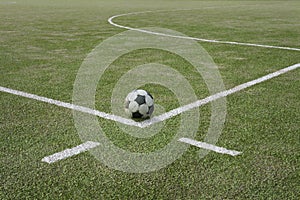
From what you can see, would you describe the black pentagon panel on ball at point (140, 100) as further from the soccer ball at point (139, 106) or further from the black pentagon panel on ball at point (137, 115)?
the black pentagon panel on ball at point (137, 115)

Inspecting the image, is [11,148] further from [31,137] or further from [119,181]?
[119,181]

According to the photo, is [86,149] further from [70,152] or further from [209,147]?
[209,147]

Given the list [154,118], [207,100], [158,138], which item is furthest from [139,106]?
[207,100]

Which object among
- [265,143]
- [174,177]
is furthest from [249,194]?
[265,143]

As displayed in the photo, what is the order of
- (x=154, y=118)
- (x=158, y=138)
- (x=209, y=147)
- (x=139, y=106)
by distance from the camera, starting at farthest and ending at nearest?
(x=154, y=118) → (x=139, y=106) → (x=158, y=138) → (x=209, y=147)

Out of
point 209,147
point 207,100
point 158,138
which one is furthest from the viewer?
point 207,100

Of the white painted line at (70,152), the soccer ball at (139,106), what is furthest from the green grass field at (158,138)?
the soccer ball at (139,106)

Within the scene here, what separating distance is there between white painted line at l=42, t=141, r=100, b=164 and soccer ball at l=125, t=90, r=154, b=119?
2.12ft

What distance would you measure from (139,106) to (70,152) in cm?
94

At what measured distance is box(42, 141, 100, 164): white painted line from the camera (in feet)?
10.3

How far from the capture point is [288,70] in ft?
20.0

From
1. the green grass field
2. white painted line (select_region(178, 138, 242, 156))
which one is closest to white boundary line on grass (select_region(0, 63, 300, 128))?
the green grass field

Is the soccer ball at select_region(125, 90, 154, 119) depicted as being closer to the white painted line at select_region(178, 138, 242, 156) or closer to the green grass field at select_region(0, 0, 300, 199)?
the green grass field at select_region(0, 0, 300, 199)

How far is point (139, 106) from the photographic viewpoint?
3920mm
